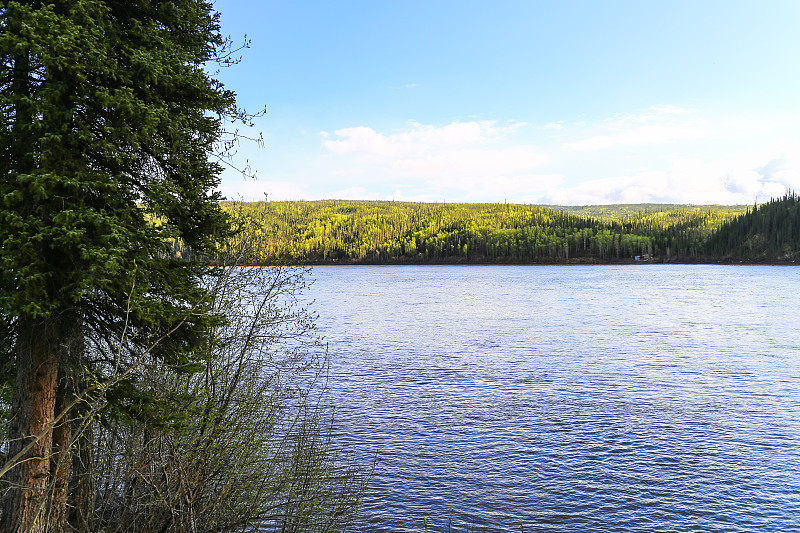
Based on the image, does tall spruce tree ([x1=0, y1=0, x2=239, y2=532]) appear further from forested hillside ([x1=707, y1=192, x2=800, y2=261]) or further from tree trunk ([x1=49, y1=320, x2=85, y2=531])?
forested hillside ([x1=707, y1=192, x2=800, y2=261])

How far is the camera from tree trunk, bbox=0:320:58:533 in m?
9.04

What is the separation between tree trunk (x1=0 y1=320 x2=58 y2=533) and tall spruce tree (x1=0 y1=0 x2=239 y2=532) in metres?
0.02


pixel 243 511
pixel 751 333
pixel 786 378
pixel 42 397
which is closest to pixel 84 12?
pixel 42 397

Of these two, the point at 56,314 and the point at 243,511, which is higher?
the point at 56,314

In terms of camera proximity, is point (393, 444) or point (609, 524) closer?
point (609, 524)

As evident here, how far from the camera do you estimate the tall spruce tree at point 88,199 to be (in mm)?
8250

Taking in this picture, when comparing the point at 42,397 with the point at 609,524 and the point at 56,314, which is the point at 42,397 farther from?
the point at 609,524

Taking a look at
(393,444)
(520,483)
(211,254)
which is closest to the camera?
(211,254)

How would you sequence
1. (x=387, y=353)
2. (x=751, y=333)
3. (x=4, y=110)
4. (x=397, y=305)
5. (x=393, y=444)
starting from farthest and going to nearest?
(x=397, y=305) < (x=751, y=333) < (x=387, y=353) < (x=393, y=444) < (x=4, y=110)

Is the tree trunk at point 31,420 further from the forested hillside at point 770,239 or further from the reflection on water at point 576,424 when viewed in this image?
the forested hillside at point 770,239

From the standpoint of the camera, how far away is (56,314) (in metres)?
9.14

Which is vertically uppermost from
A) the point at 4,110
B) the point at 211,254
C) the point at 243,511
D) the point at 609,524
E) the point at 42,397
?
the point at 4,110

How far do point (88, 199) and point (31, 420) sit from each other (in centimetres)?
368

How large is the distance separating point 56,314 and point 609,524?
1324cm
